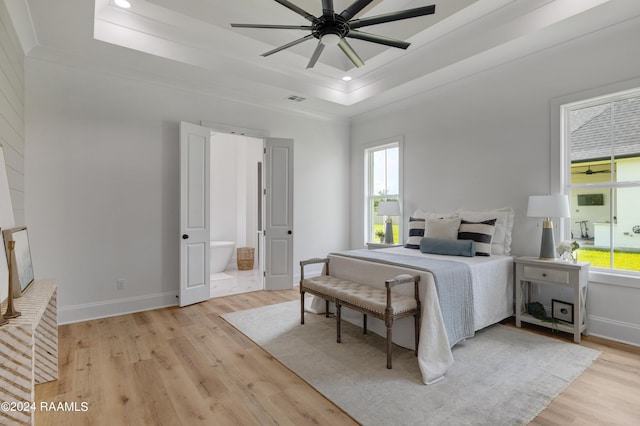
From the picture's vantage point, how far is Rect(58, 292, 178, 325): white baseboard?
3516 millimetres

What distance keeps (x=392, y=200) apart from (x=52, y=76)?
470cm

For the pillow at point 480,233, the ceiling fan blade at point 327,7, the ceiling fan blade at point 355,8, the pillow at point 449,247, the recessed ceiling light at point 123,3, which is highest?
the recessed ceiling light at point 123,3

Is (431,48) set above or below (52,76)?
above

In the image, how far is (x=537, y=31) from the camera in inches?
119

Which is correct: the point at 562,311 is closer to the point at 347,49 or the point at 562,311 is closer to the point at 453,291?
the point at 453,291

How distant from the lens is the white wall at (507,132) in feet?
9.92

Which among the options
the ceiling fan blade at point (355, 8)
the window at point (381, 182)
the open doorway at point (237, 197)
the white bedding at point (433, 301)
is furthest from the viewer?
the open doorway at point (237, 197)

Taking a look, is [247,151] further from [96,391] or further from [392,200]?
[96,391]

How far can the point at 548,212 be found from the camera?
3.09 m

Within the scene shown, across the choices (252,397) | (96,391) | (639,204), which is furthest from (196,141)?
(639,204)

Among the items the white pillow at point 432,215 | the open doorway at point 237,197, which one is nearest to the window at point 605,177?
the white pillow at point 432,215

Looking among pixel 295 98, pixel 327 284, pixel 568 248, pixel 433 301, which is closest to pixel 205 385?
pixel 327 284

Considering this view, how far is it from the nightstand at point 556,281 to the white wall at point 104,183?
405 cm

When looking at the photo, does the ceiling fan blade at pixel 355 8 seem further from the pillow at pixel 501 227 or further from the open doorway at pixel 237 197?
the open doorway at pixel 237 197
